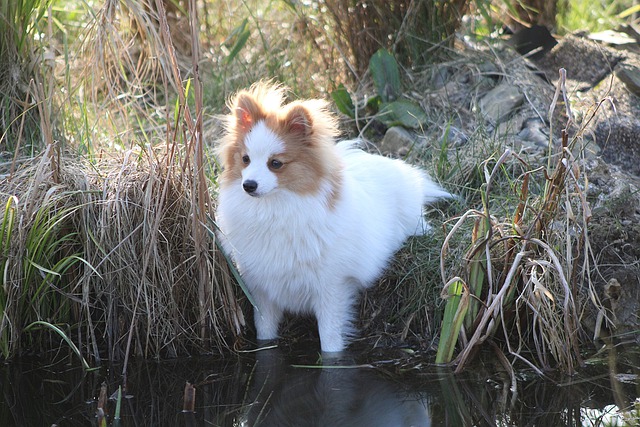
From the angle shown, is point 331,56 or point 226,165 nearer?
point 226,165

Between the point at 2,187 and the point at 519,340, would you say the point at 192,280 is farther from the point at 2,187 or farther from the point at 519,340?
the point at 519,340

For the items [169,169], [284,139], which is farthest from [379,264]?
[169,169]

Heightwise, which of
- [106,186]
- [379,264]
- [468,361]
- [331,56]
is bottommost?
[468,361]

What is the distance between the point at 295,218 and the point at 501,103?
224 centimetres

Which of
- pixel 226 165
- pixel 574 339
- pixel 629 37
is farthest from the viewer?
pixel 629 37

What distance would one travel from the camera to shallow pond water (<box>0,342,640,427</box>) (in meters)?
3.00

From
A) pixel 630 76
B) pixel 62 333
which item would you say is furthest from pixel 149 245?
pixel 630 76

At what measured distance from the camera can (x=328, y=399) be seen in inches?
126

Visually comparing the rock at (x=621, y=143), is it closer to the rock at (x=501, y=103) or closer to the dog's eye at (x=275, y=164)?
the rock at (x=501, y=103)

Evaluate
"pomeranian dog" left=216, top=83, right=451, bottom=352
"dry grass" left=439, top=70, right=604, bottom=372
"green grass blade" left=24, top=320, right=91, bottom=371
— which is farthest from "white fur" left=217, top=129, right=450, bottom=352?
"green grass blade" left=24, top=320, right=91, bottom=371

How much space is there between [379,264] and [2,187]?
180cm

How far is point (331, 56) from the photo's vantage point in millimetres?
5883

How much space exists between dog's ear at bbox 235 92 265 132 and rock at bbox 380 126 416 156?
5.75ft

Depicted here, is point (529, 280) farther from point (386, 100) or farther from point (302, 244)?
point (386, 100)
